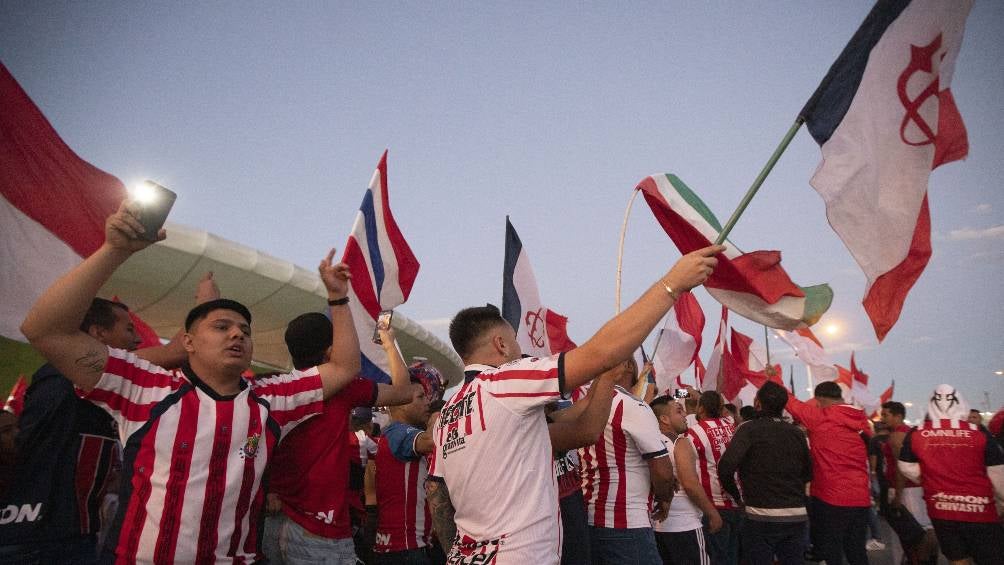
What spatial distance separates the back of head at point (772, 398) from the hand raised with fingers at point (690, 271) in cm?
486

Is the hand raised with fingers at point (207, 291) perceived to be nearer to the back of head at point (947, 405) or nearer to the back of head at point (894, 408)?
the back of head at point (947, 405)

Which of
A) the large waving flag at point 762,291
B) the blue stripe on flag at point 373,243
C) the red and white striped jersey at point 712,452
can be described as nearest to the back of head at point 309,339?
the blue stripe on flag at point 373,243

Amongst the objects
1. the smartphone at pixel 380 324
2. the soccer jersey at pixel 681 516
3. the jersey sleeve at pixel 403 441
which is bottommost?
the soccer jersey at pixel 681 516

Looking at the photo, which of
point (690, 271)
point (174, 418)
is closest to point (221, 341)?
point (174, 418)

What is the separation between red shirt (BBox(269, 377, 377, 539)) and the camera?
10.4ft

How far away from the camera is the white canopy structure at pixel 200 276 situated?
55.2 feet

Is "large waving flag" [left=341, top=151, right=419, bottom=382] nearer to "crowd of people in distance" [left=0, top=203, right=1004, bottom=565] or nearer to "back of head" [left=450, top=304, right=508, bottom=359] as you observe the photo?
"crowd of people in distance" [left=0, top=203, right=1004, bottom=565]

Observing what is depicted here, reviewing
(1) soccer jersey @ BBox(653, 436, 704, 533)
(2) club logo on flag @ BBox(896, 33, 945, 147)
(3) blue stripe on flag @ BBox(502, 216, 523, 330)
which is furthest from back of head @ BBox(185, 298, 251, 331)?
(1) soccer jersey @ BBox(653, 436, 704, 533)

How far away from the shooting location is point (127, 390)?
2588 millimetres

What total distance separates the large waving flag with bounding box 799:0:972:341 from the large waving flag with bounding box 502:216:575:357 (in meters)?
3.55

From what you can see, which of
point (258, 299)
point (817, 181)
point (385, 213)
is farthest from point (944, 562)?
point (258, 299)

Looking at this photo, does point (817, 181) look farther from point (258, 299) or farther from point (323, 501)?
point (258, 299)

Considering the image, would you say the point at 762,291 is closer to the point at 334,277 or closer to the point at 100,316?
the point at 334,277

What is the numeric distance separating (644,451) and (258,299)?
57.3 ft
